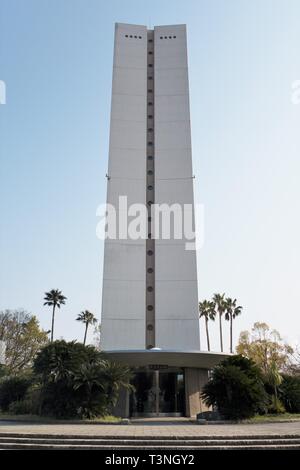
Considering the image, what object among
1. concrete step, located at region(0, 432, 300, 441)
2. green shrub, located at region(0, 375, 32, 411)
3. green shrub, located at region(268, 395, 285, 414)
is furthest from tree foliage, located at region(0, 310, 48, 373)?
concrete step, located at region(0, 432, 300, 441)

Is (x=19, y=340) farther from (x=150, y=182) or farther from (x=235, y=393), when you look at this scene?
(x=235, y=393)

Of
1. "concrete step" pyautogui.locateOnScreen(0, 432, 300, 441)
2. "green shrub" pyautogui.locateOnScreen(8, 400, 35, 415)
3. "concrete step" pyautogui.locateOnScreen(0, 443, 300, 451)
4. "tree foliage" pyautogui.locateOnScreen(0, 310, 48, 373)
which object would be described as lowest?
"concrete step" pyautogui.locateOnScreen(0, 443, 300, 451)

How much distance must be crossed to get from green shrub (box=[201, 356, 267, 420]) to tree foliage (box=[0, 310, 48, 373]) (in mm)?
23533

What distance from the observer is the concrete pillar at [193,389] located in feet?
88.3

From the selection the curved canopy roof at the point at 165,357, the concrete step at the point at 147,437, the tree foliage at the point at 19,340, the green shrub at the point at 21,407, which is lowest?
the concrete step at the point at 147,437

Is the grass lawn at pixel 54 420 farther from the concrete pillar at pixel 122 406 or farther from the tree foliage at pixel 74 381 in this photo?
the concrete pillar at pixel 122 406

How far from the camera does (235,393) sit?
21141mm

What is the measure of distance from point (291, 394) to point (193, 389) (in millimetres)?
6163

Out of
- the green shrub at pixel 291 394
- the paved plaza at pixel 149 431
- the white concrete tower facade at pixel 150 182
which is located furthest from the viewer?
the white concrete tower facade at pixel 150 182

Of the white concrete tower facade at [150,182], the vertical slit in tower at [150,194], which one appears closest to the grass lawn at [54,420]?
the white concrete tower facade at [150,182]

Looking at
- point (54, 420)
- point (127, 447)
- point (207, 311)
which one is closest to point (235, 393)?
point (54, 420)

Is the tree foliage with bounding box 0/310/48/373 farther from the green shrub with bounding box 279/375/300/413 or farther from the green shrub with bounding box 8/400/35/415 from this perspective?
the green shrub with bounding box 279/375/300/413

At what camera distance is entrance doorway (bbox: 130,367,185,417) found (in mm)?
26344

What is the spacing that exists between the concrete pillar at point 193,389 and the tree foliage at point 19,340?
1835 cm
